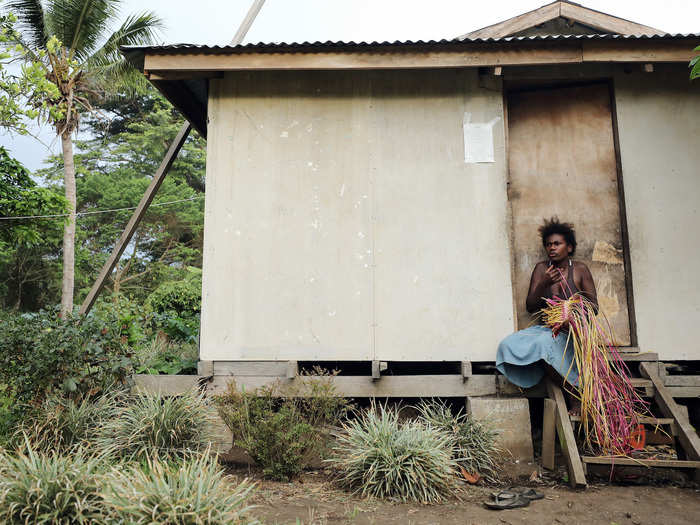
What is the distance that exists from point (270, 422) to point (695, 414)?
4.51 m

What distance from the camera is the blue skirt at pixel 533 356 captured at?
A: 4.66 metres

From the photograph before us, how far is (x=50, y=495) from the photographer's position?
2.93 m

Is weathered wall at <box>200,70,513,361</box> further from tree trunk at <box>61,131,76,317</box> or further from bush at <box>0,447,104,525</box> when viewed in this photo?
→ tree trunk at <box>61,131,76,317</box>

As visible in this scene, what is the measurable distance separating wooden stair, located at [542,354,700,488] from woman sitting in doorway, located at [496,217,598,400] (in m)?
0.24

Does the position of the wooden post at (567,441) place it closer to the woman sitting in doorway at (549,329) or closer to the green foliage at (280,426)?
the woman sitting in doorway at (549,329)

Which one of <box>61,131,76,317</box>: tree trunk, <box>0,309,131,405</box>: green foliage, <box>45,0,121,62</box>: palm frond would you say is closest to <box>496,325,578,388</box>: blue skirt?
<box>0,309,131,405</box>: green foliage

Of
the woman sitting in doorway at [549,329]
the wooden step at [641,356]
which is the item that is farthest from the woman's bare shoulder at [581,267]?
the wooden step at [641,356]

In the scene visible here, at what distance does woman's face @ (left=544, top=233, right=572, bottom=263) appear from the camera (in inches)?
211

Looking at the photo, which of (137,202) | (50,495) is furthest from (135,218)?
(137,202)

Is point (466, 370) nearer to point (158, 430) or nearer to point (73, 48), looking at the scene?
point (158, 430)

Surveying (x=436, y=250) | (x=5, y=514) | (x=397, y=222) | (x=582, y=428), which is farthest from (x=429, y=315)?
(x=5, y=514)

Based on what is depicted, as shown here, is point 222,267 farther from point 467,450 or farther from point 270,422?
point 467,450

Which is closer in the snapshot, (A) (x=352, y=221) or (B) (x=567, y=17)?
(A) (x=352, y=221)

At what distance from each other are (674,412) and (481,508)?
2091mm
